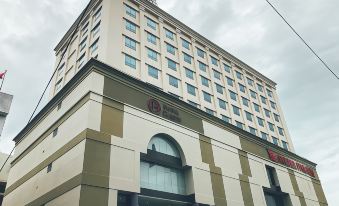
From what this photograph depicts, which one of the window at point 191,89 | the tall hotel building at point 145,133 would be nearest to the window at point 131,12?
the tall hotel building at point 145,133

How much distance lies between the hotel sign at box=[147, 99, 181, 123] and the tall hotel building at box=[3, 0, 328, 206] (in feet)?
0.39

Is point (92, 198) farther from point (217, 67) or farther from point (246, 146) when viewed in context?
point (217, 67)

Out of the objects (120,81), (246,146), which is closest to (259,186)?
(246,146)

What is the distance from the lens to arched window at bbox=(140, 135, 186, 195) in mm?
23250

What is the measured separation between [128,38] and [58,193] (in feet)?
64.6

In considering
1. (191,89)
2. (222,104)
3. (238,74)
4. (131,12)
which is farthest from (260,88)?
(131,12)

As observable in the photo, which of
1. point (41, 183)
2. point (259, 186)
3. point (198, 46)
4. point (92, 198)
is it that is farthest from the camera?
point (198, 46)

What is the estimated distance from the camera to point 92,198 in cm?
1850

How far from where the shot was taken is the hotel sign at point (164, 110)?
25.9 m

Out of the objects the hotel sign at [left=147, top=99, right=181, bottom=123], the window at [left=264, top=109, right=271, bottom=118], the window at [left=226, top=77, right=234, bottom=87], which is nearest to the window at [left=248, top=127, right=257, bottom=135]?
the window at [left=264, top=109, right=271, bottom=118]

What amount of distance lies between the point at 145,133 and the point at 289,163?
23.6 meters

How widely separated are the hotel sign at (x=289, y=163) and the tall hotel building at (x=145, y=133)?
17 centimetres

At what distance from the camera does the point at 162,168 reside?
81.3 feet

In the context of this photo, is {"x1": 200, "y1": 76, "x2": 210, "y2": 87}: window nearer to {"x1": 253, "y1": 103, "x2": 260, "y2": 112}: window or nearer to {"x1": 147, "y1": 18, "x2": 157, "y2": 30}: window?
{"x1": 147, "y1": 18, "x2": 157, "y2": 30}: window
